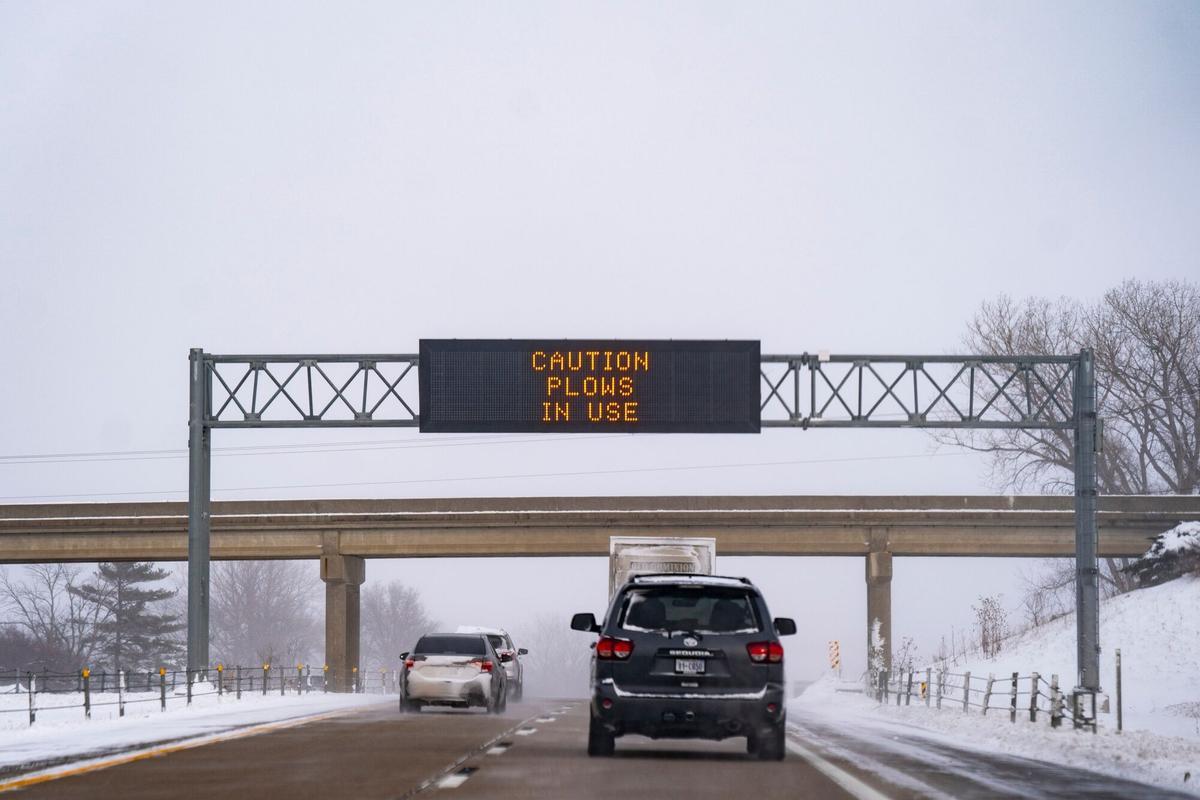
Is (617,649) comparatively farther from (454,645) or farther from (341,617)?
(341,617)

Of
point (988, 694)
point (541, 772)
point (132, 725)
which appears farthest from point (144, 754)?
point (988, 694)

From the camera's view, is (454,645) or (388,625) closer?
(454,645)

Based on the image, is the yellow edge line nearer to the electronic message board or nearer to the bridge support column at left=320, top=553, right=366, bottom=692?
the electronic message board

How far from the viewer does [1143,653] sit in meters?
48.7

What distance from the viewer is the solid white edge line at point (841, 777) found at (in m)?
12.8

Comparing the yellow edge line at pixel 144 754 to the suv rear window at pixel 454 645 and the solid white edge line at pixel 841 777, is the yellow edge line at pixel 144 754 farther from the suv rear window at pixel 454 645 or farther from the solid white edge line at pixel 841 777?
the solid white edge line at pixel 841 777

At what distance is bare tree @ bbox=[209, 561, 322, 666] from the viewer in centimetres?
13775

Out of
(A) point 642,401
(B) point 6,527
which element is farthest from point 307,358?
(B) point 6,527

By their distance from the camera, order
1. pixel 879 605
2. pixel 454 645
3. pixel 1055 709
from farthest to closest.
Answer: pixel 879 605
pixel 454 645
pixel 1055 709

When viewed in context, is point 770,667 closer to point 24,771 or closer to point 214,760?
point 214,760

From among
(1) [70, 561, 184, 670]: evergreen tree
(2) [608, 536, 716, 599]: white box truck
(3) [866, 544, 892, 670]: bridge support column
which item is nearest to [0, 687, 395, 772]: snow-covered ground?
(2) [608, 536, 716, 599]: white box truck

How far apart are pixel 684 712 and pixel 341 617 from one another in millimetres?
52063

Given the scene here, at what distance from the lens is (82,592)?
106m

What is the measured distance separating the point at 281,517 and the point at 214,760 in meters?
52.7
